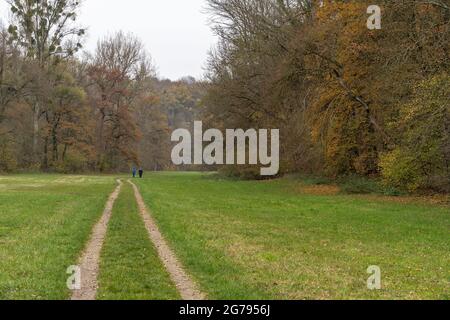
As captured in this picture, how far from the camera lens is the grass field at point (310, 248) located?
8172 millimetres

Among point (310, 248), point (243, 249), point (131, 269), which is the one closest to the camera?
point (131, 269)

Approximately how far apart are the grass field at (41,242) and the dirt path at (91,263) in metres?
0.19

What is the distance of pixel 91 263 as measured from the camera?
10.0 meters

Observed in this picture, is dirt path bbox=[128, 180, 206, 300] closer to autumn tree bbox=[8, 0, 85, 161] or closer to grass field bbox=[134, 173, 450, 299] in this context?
grass field bbox=[134, 173, 450, 299]

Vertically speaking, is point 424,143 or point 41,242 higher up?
point 424,143

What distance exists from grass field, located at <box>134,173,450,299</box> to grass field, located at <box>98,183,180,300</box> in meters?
0.68

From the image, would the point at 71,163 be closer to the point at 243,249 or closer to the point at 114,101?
the point at 114,101

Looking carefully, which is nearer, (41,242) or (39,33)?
(41,242)

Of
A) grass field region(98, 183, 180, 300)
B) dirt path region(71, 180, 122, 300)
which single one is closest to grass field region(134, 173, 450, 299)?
grass field region(98, 183, 180, 300)

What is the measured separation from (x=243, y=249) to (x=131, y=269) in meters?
3.21

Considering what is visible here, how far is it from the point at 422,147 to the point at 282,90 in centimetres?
1169

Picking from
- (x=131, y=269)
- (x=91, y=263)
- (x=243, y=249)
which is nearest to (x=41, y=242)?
(x=91, y=263)

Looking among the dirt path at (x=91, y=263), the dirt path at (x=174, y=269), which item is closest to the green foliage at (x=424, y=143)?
the dirt path at (x=174, y=269)
